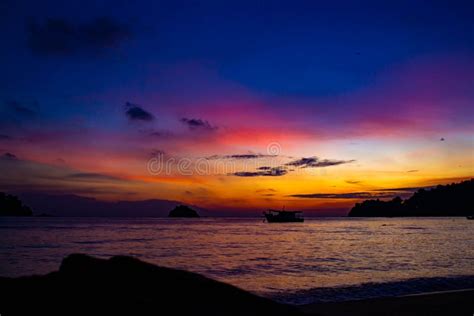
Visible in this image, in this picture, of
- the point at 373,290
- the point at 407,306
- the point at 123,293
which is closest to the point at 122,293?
the point at 123,293

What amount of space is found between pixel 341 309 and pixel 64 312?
13586mm

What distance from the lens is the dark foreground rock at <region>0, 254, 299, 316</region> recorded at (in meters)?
3.86

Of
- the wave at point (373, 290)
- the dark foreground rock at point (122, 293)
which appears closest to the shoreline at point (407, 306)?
the wave at point (373, 290)

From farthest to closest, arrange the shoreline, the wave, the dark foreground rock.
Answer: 1. the wave
2. the shoreline
3. the dark foreground rock

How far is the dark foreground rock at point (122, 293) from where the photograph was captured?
12.7 feet

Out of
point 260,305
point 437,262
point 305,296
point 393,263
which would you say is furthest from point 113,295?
point 437,262

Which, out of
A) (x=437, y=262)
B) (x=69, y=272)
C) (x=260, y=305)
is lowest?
(x=437, y=262)

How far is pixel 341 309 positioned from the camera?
15.6 metres

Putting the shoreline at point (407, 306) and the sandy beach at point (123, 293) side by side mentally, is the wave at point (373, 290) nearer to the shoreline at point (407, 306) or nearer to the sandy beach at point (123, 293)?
the shoreline at point (407, 306)

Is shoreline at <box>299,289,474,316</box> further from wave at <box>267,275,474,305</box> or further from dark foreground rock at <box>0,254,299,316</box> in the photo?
dark foreground rock at <box>0,254,299,316</box>

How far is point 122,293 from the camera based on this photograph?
4.07 meters

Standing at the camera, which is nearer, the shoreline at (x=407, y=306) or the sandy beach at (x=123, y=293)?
the sandy beach at (x=123, y=293)

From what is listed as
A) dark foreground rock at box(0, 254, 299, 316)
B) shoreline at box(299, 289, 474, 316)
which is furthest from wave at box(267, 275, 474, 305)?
dark foreground rock at box(0, 254, 299, 316)

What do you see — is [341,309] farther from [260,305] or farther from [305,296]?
[260,305]
